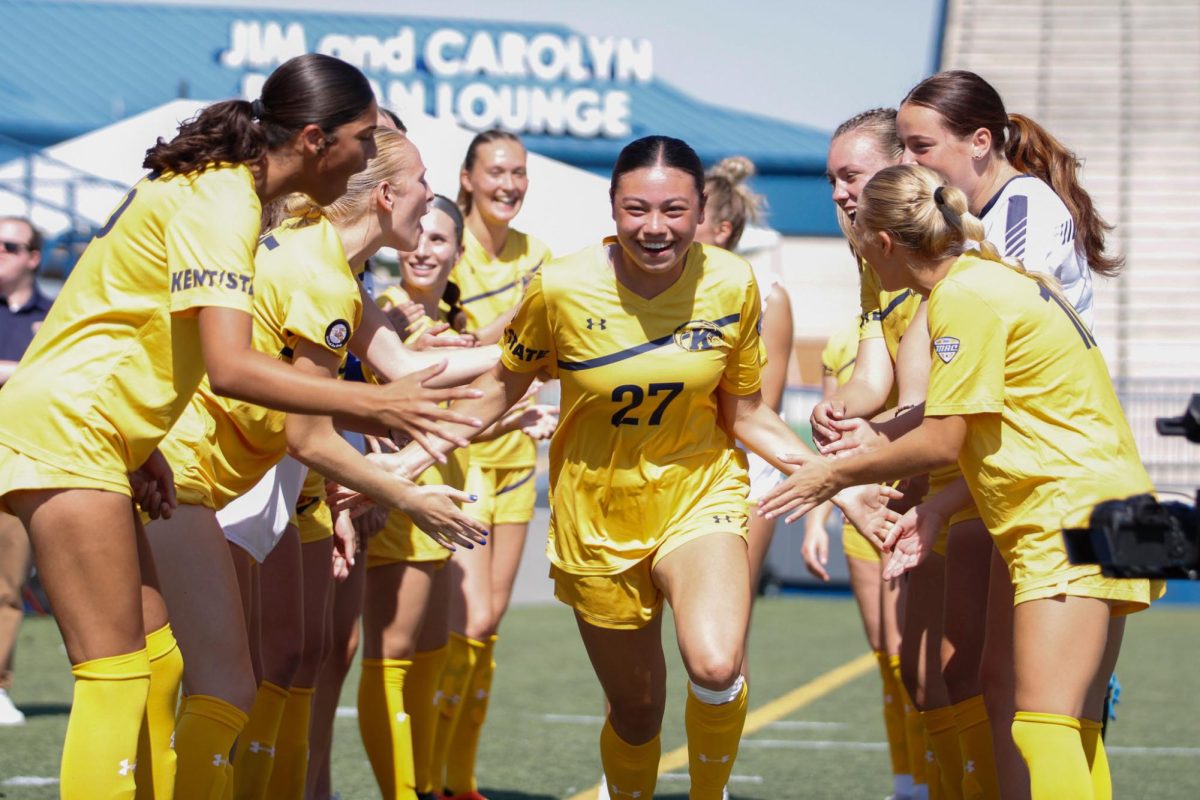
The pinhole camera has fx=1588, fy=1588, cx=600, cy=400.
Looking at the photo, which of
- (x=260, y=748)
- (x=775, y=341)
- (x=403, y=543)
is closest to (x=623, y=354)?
(x=775, y=341)

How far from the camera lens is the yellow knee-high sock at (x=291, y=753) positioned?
17.4ft

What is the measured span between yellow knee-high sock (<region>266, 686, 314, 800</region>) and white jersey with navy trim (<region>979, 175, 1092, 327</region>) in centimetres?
271

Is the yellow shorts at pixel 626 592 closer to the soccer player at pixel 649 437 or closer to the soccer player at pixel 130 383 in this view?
the soccer player at pixel 649 437

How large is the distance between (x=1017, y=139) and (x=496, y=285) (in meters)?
2.96

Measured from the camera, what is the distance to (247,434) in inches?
178

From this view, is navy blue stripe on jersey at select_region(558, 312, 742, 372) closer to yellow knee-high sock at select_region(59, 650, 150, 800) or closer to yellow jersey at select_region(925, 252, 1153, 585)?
yellow jersey at select_region(925, 252, 1153, 585)

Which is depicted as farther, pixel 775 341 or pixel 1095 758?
pixel 775 341

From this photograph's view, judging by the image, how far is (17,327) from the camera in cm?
871

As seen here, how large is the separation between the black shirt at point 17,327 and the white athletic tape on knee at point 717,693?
17.3ft

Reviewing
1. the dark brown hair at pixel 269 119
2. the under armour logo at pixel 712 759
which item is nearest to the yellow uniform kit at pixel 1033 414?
the under armour logo at pixel 712 759

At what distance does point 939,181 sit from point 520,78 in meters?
31.5

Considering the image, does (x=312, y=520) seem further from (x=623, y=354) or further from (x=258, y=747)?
(x=623, y=354)

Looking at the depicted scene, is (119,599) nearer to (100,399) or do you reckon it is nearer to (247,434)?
(100,399)

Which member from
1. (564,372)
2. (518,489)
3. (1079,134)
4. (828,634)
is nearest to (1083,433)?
(564,372)
